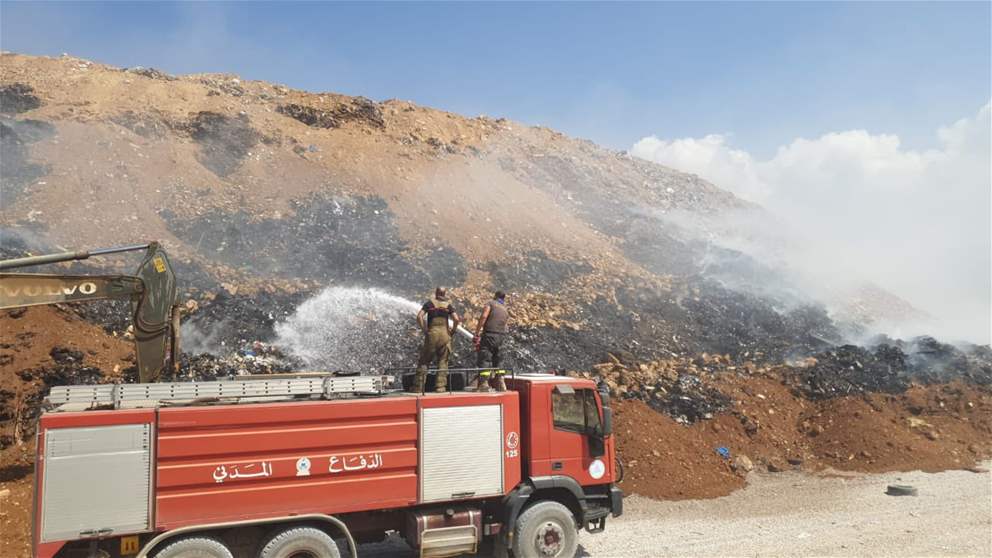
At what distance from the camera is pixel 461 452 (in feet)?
24.9

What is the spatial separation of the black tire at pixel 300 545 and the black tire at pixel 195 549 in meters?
0.42

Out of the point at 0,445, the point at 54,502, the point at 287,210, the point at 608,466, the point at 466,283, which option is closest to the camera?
the point at 54,502

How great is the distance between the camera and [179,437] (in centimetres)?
646

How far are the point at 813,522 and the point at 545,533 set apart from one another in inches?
217

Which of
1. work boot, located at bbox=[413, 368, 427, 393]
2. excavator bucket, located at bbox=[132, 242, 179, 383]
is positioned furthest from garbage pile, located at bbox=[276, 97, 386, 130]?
work boot, located at bbox=[413, 368, 427, 393]

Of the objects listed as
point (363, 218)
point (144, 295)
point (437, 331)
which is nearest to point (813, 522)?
point (437, 331)

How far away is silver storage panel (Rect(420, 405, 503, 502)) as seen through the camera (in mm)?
7441

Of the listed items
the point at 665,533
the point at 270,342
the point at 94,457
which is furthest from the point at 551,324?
the point at 94,457

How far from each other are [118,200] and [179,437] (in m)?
20.3

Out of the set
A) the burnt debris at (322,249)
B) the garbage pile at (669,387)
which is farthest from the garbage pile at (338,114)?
the garbage pile at (669,387)

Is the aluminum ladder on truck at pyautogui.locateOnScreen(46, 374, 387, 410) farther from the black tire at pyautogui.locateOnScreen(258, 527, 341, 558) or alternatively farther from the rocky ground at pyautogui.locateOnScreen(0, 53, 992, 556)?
the rocky ground at pyautogui.locateOnScreen(0, 53, 992, 556)

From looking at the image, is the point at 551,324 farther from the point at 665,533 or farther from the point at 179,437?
the point at 179,437

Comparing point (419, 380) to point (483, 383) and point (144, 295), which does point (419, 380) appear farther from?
point (144, 295)

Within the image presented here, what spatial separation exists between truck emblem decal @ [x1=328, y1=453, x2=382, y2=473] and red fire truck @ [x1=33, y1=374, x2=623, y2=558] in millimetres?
15
